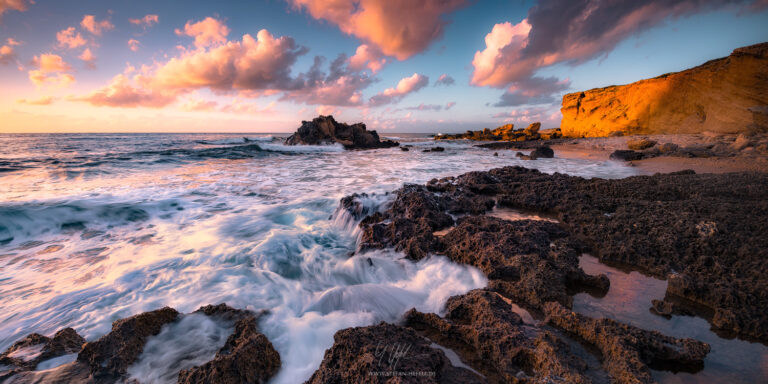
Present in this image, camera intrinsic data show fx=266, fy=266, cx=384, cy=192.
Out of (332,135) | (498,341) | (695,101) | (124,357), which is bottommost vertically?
(124,357)

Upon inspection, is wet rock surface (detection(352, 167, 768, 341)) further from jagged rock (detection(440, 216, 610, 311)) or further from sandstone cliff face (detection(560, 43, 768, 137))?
sandstone cliff face (detection(560, 43, 768, 137))

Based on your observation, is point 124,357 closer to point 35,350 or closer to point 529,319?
point 35,350

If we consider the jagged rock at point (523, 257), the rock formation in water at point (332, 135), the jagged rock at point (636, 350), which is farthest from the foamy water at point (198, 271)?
the rock formation in water at point (332, 135)

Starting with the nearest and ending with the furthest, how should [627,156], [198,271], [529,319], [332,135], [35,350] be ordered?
1. [35,350]
2. [529,319]
3. [198,271]
4. [627,156]
5. [332,135]

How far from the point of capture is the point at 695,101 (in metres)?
16.9

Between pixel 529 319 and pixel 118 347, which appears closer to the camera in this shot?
pixel 118 347

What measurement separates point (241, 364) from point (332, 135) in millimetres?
27077

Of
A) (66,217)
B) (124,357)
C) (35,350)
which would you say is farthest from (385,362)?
(66,217)

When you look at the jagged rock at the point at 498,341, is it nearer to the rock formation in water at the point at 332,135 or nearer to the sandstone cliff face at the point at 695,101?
the sandstone cliff face at the point at 695,101

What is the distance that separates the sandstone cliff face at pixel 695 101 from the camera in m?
14.2

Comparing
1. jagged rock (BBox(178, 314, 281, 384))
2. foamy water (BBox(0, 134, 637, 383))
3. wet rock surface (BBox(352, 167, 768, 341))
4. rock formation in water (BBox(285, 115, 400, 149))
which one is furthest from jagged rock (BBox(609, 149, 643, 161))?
rock formation in water (BBox(285, 115, 400, 149))

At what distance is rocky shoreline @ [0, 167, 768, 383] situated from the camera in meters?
1.56

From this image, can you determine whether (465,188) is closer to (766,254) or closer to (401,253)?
(401,253)

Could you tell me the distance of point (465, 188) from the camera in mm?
5902
